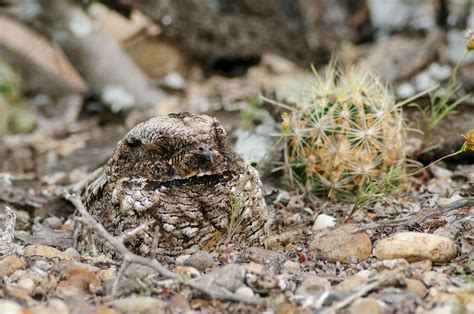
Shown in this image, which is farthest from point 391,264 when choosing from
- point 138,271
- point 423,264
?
point 138,271

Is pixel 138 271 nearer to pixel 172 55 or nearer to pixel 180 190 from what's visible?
pixel 180 190

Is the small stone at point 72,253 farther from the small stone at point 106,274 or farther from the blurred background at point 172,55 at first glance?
the blurred background at point 172,55

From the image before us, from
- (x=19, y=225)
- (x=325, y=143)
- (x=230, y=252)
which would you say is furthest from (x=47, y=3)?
(x=230, y=252)

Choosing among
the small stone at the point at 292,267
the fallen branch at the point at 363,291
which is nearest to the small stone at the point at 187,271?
the small stone at the point at 292,267

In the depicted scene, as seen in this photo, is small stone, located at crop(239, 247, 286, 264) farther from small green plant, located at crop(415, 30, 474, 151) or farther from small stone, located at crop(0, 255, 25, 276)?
small green plant, located at crop(415, 30, 474, 151)

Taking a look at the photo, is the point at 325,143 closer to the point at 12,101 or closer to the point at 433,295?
the point at 433,295

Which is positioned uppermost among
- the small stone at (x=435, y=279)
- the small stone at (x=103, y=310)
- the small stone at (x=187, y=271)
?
the small stone at (x=187, y=271)
